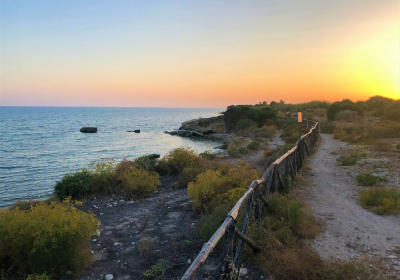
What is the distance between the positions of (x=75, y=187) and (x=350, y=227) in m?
9.98

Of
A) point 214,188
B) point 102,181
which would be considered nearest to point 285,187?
point 214,188

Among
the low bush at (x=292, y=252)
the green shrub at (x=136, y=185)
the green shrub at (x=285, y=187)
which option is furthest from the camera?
the green shrub at (x=136, y=185)

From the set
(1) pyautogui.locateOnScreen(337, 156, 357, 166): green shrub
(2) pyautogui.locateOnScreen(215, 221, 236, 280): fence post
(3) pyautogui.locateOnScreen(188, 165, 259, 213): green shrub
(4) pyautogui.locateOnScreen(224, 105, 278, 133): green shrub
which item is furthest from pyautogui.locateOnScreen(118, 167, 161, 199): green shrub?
(4) pyautogui.locateOnScreen(224, 105, 278, 133): green shrub

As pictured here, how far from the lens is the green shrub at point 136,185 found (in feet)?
37.2

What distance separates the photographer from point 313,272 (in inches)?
178

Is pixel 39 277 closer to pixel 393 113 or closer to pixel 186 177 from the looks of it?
pixel 186 177

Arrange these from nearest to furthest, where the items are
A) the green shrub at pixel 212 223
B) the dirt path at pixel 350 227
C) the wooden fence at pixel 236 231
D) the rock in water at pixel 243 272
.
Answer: the wooden fence at pixel 236 231
the rock in water at pixel 243 272
the dirt path at pixel 350 227
the green shrub at pixel 212 223

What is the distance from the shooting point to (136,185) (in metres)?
11.4

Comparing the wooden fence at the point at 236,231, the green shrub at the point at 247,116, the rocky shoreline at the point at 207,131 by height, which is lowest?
the rocky shoreline at the point at 207,131

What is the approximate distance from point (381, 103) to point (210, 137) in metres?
30.7

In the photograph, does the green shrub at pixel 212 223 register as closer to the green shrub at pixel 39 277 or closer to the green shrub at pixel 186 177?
the green shrub at pixel 39 277

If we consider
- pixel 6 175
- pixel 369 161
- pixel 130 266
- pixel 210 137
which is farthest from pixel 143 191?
pixel 210 137

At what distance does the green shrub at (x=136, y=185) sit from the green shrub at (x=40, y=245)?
5658 mm

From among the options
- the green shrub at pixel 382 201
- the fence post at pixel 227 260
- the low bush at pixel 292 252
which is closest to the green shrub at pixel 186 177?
the low bush at pixel 292 252
